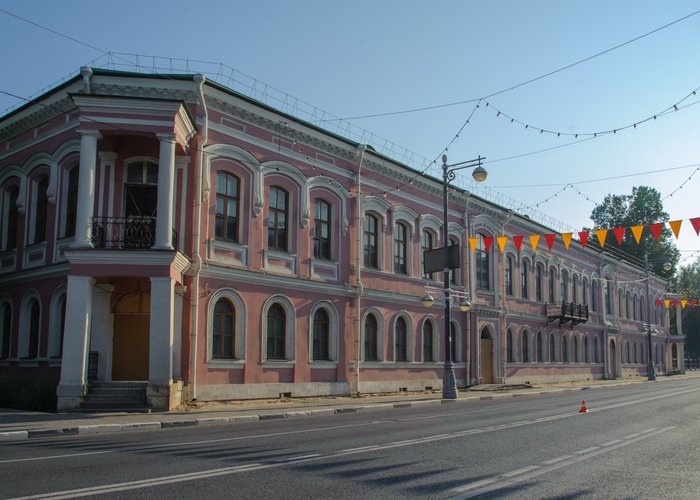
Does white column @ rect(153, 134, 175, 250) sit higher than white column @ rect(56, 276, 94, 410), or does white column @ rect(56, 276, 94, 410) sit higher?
white column @ rect(153, 134, 175, 250)

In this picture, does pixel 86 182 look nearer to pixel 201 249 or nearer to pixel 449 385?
pixel 201 249

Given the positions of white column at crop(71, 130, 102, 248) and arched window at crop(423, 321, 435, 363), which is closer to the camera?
Answer: white column at crop(71, 130, 102, 248)

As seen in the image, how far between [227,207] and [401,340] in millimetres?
11296

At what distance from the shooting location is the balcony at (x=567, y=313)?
→ 4325 centimetres

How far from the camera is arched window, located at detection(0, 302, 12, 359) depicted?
23.1 m

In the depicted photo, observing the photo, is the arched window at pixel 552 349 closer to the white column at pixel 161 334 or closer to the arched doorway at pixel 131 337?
the arched doorway at pixel 131 337

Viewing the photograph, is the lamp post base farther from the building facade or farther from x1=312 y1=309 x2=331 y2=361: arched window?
x1=312 y1=309 x2=331 y2=361: arched window

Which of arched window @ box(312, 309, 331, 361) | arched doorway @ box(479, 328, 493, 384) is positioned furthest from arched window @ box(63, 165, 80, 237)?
arched doorway @ box(479, 328, 493, 384)

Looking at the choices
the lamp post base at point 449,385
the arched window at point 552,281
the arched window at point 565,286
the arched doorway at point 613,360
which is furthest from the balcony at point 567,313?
the lamp post base at point 449,385

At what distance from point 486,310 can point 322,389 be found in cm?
1358

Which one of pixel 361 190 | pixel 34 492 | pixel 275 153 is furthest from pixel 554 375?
pixel 34 492

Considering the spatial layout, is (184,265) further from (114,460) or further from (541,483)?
(541,483)

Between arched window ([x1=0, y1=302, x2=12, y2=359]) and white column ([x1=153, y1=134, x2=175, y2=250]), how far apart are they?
8.54 m

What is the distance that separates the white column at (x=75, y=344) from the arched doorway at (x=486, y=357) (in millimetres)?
22871
